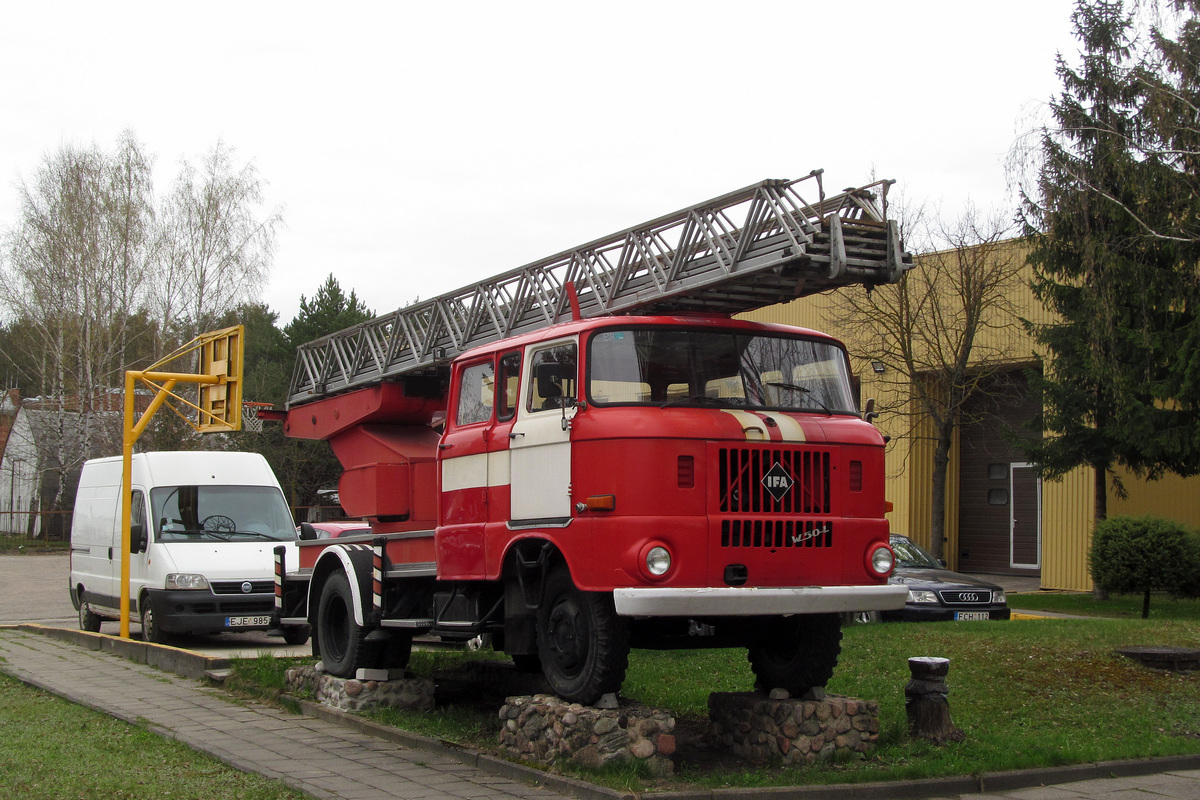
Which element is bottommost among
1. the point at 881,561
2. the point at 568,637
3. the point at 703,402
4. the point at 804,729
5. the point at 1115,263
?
the point at 804,729

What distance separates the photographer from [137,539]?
1481 cm

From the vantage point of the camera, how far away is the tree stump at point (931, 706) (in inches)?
317

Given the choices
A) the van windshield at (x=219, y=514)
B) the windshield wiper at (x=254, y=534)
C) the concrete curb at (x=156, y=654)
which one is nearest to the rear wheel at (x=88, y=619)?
the concrete curb at (x=156, y=654)

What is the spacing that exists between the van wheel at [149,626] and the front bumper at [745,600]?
30.7 ft

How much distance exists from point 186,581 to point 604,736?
8882 mm

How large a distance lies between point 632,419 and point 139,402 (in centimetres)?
3831

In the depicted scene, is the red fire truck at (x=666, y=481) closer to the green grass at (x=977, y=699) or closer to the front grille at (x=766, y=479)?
the front grille at (x=766, y=479)

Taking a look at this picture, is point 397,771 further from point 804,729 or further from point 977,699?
point 977,699

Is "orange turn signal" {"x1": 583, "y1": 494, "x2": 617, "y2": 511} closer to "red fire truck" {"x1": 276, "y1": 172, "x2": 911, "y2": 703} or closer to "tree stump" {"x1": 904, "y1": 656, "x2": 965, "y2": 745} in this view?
"red fire truck" {"x1": 276, "y1": 172, "x2": 911, "y2": 703}

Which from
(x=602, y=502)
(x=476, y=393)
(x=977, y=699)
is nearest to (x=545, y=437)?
(x=602, y=502)

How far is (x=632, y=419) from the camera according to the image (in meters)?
7.34

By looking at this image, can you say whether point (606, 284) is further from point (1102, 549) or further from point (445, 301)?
point (1102, 549)

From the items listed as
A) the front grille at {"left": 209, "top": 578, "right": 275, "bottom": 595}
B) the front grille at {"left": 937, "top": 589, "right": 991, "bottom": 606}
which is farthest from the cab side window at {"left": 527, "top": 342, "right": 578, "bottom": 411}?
the front grille at {"left": 937, "top": 589, "right": 991, "bottom": 606}

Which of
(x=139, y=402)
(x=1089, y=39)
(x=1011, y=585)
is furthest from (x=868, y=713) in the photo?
(x=139, y=402)
